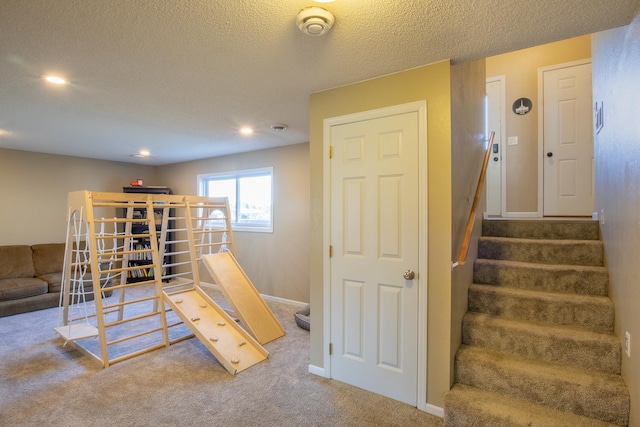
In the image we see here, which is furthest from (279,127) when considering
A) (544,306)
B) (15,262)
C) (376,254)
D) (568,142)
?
(15,262)

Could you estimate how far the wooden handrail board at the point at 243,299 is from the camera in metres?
3.58

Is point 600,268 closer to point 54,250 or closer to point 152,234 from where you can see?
point 152,234

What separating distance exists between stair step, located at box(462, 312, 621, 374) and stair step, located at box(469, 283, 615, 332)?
90 mm

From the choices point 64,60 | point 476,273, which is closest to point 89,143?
point 64,60

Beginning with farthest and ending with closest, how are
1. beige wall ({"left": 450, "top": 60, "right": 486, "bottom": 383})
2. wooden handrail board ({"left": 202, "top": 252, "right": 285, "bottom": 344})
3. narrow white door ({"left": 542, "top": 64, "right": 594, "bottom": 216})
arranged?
narrow white door ({"left": 542, "top": 64, "right": 594, "bottom": 216}) < wooden handrail board ({"left": 202, "top": 252, "right": 285, "bottom": 344}) < beige wall ({"left": 450, "top": 60, "right": 486, "bottom": 383})

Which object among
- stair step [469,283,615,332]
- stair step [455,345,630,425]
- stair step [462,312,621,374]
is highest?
stair step [469,283,615,332]

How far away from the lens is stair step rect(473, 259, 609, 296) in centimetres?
252

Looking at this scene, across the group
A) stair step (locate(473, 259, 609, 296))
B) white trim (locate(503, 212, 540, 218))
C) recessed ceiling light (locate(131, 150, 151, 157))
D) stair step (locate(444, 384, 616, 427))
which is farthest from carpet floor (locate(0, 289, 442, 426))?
white trim (locate(503, 212, 540, 218))

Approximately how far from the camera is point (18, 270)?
186 inches

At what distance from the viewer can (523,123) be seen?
171 inches

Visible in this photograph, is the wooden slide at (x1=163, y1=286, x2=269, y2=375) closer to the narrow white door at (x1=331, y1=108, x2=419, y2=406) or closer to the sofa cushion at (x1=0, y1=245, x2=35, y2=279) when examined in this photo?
the narrow white door at (x1=331, y1=108, x2=419, y2=406)

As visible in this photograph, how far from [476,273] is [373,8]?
235 centimetres

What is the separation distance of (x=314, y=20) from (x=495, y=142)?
12.4 ft

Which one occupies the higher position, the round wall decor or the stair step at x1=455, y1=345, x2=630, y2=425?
the round wall decor
